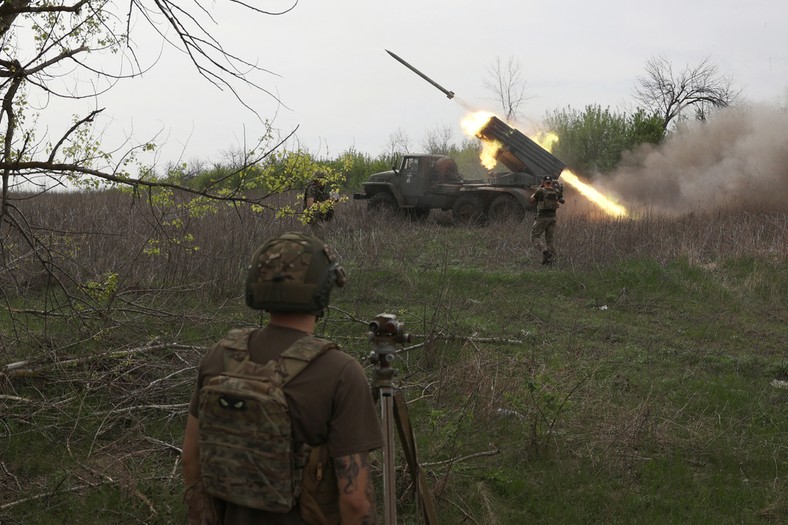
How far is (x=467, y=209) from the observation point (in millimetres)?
19125

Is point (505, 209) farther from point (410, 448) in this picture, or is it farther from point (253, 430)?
point (253, 430)

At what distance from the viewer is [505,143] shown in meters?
19.3

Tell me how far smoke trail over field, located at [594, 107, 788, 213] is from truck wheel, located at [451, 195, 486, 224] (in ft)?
13.3

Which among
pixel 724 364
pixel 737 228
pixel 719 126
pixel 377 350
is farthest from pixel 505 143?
pixel 377 350

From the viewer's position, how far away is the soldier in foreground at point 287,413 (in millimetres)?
2072

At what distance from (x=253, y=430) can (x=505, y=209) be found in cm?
1679

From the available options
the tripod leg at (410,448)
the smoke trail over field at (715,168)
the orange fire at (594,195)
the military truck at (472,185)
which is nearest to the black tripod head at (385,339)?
the tripod leg at (410,448)

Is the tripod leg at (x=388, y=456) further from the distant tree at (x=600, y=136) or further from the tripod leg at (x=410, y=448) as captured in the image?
the distant tree at (x=600, y=136)

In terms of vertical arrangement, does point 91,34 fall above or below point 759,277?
above

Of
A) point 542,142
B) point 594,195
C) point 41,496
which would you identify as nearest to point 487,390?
point 41,496

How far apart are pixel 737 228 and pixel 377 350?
13283 mm

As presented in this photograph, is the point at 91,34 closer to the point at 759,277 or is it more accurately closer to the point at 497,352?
the point at 497,352

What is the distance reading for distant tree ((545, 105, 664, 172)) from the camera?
2706cm

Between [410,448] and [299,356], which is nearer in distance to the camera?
[299,356]
